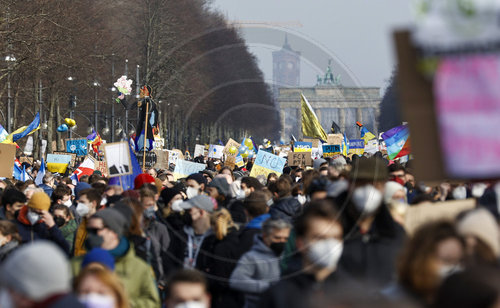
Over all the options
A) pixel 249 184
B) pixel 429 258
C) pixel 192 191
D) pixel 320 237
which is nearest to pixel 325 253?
pixel 320 237

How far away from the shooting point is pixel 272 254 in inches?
234

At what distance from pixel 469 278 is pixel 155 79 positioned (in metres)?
37.2

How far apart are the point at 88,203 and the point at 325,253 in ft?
15.0

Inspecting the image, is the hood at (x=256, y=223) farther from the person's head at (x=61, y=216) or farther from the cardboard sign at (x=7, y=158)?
the cardboard sign at (x=7, y=158)

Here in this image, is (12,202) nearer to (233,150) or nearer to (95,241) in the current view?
(95,241)

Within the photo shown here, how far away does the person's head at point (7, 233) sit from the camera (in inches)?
298

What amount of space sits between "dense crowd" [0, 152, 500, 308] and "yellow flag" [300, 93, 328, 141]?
723 cm

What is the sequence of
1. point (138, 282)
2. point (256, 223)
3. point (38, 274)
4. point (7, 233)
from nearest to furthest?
point (38, 274)
point (138, 282)
point (256, 223)
point (7, 233)

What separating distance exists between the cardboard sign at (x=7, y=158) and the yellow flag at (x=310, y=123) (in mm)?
4391

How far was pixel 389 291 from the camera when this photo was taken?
3621 millimetres

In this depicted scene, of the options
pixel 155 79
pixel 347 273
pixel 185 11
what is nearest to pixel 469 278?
pixel 347 273

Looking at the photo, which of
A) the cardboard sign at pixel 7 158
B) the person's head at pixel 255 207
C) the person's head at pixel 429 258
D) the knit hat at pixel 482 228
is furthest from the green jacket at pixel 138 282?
the cardboard sign at pixel 7 158

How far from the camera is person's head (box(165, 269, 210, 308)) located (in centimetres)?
468

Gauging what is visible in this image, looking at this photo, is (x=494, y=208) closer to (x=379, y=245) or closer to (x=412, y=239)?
(x=379, y=245)
